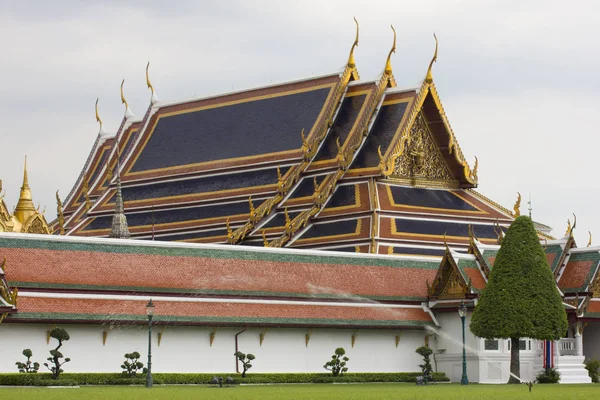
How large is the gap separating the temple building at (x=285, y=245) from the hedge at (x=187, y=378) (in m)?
0.96

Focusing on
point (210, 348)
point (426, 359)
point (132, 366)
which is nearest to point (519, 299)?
point (426, 359)

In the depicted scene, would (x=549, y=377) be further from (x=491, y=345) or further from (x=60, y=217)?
(x=60, y=217)

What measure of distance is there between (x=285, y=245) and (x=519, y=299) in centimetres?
1416

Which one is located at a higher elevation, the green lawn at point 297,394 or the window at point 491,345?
the window at point 491,345

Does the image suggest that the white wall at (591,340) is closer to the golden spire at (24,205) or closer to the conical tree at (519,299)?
the conical tree at (519,299)

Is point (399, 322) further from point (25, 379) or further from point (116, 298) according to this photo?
point (25, 379)

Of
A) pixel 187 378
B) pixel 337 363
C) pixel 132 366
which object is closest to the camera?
pixel 132 366

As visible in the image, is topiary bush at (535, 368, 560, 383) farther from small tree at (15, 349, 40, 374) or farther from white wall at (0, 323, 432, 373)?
small tree at (15, 349, 40, 374)

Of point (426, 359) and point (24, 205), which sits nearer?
point (426, 359)

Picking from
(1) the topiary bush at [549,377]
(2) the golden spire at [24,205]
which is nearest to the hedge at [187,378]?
(1) the topiary bush at [549,377]

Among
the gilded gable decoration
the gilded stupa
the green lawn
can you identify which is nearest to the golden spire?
the gilded stupa

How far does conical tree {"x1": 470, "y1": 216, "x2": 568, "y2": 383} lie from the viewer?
3603 centimetres

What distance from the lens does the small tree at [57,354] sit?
31.4m

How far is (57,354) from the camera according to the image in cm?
3145
